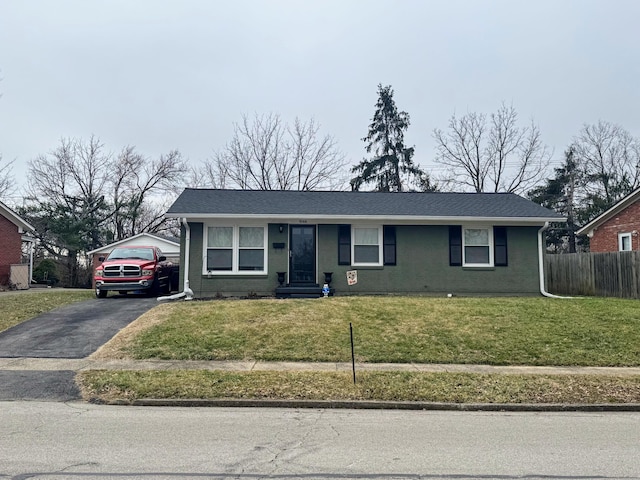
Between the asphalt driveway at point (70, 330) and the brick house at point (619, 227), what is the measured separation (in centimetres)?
2062

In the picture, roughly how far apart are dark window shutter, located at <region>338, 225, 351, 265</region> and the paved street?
410 inches

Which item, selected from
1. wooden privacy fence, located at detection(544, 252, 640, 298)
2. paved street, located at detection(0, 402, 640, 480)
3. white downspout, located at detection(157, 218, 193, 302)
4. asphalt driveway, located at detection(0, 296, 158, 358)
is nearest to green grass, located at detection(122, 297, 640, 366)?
asphalt driveway, located at detection(0, 296, 158, 358)

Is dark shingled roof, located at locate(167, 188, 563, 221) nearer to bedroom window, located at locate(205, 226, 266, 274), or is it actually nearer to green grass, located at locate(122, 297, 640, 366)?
bedroom window, located at locate(205, 226, 266, 274)

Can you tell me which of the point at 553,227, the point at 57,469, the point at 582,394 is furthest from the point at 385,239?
the point at 553,227

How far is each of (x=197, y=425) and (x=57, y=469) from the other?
1856 millimetres

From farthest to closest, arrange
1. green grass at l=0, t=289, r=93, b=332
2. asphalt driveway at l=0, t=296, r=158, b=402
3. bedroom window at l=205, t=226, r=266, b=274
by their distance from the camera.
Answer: bedroom window at l=205, t=226, r=266, b=274, green grass at l=0, t=289, r=93, b=332, asphalt driveway at l=0, t=296, r=158, b=402

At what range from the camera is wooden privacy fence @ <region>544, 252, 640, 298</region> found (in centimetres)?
1841

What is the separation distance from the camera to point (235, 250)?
56.3 ft

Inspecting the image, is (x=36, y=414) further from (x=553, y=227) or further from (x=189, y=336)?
(x=553, y=227)

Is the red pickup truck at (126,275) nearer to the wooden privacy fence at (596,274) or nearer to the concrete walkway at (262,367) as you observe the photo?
the concrete walkway at (262,367)

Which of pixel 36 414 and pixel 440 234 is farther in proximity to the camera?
pixel 440 234

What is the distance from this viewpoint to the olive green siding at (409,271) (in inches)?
669

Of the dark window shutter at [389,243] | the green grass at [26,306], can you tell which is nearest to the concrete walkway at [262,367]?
the green grass at [26,306]

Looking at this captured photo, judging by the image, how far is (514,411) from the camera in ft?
23.7
